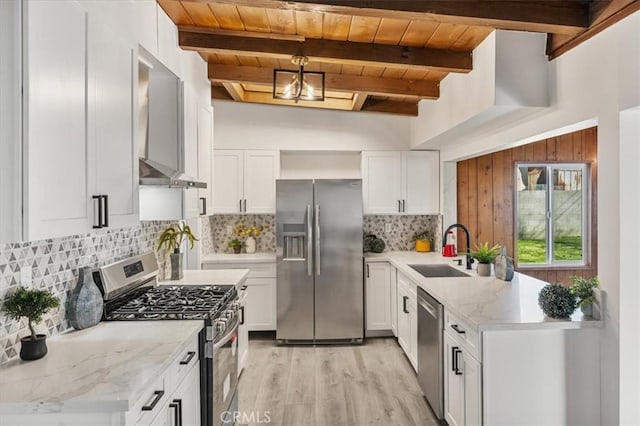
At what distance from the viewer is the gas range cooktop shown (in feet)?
7.08

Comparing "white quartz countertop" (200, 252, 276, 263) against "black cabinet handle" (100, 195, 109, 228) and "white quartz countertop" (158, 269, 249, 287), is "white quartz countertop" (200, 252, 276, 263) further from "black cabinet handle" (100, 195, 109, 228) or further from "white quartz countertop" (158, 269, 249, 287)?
"black cabinet handle" (100, 195, 109, 228)

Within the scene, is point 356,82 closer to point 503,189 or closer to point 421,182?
point 421,182

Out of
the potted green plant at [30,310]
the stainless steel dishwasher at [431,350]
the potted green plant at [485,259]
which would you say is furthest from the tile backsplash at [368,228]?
the potted green plant at [30,310]

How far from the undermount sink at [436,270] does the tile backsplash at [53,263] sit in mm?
2564

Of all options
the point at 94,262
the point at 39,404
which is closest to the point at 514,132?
the point at 94,262

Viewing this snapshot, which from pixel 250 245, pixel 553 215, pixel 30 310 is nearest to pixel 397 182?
pixel 250 245

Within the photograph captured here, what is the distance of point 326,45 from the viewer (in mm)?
3145

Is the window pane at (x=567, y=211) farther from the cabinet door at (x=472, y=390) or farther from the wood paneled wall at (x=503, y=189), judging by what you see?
the cabinet door at (x=472, y=390)

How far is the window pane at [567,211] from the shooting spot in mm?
5250

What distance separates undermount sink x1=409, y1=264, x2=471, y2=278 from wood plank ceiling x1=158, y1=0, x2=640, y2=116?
1.62 meters

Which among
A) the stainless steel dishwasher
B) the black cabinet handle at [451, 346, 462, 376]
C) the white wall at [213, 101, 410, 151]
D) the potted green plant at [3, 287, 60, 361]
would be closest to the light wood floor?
the stainless steel dishwasher

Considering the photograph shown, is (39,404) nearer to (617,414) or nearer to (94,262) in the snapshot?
(94,262)

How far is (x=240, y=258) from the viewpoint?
15.0ft

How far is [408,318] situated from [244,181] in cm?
234
